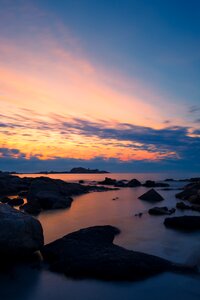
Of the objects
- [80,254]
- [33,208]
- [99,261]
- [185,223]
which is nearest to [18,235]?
[80,254]

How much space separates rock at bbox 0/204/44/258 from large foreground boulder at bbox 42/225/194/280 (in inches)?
21.7

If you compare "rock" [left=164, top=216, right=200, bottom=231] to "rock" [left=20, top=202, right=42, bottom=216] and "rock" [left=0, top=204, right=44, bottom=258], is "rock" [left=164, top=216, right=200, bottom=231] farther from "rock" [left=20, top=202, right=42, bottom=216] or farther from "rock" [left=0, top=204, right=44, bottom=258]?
"rock" [left=20, top=202, right=42, bottom=216]

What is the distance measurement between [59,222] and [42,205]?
277 inches

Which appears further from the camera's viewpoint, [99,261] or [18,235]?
[18,235]

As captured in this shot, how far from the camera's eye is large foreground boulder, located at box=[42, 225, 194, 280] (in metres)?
8.98

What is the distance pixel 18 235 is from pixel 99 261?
291 cm

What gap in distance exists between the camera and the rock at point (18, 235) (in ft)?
33.3

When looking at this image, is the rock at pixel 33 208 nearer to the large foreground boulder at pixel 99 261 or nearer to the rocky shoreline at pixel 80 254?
the rocky shoreline at pixel 80 254

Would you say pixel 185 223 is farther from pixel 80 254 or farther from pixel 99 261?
pixel 99 261

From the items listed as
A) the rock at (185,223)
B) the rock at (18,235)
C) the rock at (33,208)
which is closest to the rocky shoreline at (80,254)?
the rock at (18,235)

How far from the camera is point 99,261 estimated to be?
9.39 m

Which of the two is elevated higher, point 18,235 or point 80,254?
point 18,235

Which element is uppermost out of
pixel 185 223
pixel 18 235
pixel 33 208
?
pixel 185 223

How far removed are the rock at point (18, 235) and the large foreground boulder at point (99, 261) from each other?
550 mm
